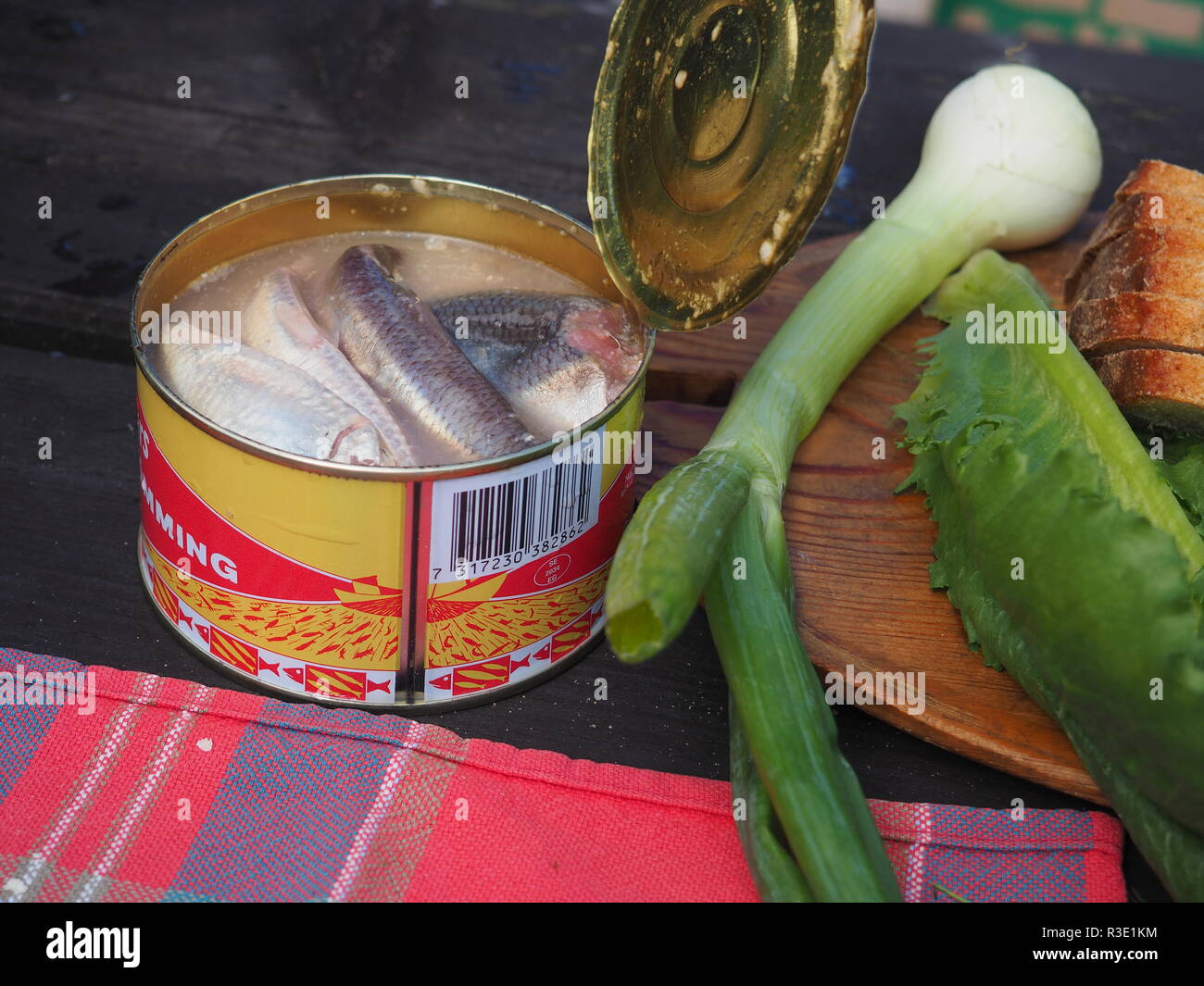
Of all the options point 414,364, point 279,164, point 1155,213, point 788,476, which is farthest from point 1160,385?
point 279,164

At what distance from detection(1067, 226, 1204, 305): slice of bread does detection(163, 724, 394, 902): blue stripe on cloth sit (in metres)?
1.08

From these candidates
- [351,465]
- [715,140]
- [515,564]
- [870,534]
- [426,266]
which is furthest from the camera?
[426,266]

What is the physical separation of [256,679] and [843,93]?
0.84 metres

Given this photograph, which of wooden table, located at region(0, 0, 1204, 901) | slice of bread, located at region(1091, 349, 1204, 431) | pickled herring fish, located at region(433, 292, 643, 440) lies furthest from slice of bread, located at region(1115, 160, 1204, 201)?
pickled herring fish, located at region(433, 292, 643, 440)

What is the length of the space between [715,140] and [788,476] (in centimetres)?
42

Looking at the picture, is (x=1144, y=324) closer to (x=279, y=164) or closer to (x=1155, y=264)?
(x=1155, y=264)

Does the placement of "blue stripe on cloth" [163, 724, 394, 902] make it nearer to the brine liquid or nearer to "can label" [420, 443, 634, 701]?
"can label" [420, 443, 634, 701]

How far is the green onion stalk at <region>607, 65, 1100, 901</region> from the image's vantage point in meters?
Answer: 1.06

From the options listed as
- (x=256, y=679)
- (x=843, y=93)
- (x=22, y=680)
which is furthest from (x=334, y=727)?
(x=843, y=93)

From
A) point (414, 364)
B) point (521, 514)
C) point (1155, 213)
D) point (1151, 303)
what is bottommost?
point (521, 514)

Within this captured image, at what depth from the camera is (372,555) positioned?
1.18m

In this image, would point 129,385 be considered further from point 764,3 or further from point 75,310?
point 764,3

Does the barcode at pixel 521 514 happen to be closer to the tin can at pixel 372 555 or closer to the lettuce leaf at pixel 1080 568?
the tin can at pixel 372 555

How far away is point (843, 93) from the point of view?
1308mm
